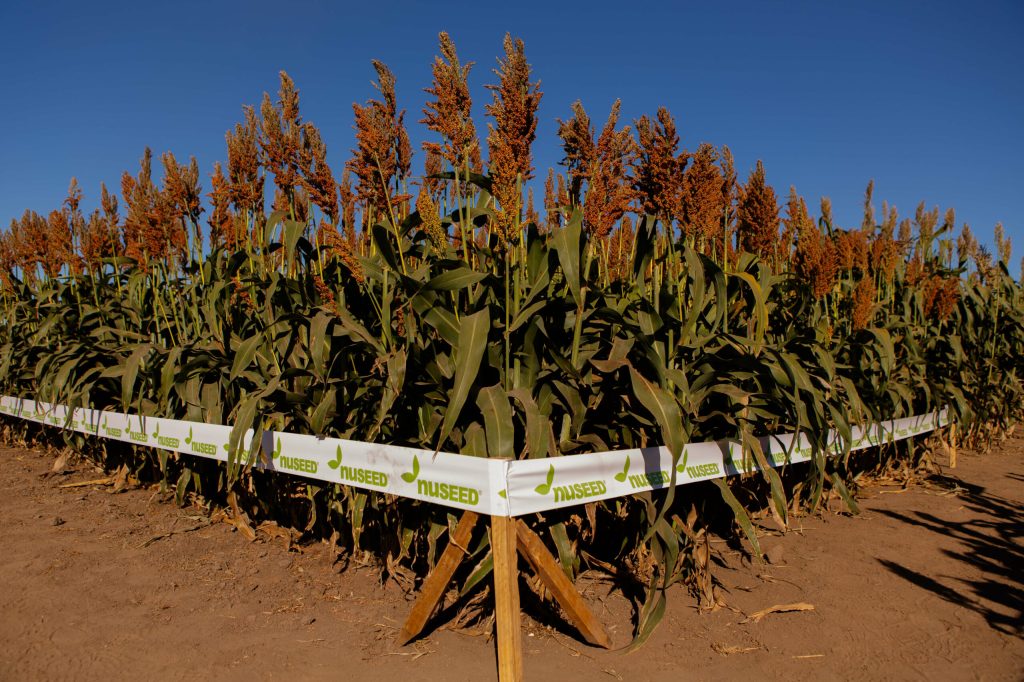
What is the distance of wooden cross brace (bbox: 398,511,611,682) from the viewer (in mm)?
1998

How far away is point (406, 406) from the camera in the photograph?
8.30ft

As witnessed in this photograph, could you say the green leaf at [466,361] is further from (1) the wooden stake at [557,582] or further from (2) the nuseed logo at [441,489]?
(1) the wooden stake at [557,582]

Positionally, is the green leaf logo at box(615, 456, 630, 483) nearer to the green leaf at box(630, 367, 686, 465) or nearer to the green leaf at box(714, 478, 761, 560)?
the green leaf at box(630, 367, 686, 465)

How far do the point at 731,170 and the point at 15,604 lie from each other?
4.17m

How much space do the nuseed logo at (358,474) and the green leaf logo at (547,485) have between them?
54cm

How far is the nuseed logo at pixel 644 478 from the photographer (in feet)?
7.58

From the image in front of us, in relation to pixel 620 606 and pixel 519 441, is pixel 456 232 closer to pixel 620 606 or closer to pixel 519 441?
pixel 519 441

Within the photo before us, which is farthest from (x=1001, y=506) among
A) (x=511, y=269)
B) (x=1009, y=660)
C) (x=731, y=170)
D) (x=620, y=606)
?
(x=511, y=269)

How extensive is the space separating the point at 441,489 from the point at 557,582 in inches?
20.2

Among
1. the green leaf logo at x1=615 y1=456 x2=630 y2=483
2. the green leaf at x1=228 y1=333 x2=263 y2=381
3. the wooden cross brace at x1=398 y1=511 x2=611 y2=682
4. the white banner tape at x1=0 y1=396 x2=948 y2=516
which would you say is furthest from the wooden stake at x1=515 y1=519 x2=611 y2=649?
the green leaf at x1=228 y1=333 x2=263 y2=381

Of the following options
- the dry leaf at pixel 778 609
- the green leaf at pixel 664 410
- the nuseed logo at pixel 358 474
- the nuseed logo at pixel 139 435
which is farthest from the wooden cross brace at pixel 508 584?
the nuseed logo at pixel 139 435

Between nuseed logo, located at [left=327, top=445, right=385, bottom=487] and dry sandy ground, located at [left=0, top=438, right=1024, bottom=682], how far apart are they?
58cm

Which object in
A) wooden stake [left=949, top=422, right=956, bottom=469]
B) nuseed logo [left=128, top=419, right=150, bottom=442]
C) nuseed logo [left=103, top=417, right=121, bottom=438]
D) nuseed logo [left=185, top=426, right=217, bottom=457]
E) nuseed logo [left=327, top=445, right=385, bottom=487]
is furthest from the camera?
wooden stake [left=949, top=422, right=956, bottom=469]

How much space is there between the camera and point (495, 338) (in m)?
2.39
